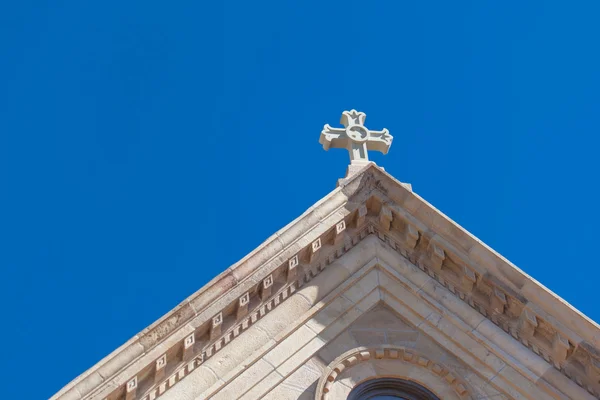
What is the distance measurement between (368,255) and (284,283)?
1.46 metres

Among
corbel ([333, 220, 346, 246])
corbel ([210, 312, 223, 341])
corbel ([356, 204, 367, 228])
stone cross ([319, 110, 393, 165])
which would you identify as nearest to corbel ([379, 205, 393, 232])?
corbel ([356, 204, 367, 228])

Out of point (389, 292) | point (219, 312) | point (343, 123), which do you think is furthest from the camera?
point (343, 123)

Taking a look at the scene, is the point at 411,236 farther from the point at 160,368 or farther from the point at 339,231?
the point at 160,368

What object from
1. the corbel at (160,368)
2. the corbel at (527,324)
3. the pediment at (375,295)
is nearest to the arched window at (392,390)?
the pediment at (375,295)

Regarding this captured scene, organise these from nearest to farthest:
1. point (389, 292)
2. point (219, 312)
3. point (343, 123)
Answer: point (219, 312) < point (389, 292) < point (343, 123)

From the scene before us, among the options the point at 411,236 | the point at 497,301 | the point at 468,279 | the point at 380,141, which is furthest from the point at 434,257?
the point at 380,141

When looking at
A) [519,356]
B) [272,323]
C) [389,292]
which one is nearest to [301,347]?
[272,323]

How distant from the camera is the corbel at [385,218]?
57.5ft

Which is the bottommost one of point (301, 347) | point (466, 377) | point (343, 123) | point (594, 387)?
point (594, 387)

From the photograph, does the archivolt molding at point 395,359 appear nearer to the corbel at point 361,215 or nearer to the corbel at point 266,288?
the corbel at point 266,288

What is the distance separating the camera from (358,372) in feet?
51.6

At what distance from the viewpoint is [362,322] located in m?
16.5

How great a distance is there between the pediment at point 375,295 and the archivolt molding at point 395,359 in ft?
1.48

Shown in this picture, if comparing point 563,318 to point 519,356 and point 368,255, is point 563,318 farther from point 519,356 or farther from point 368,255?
point 368,255
